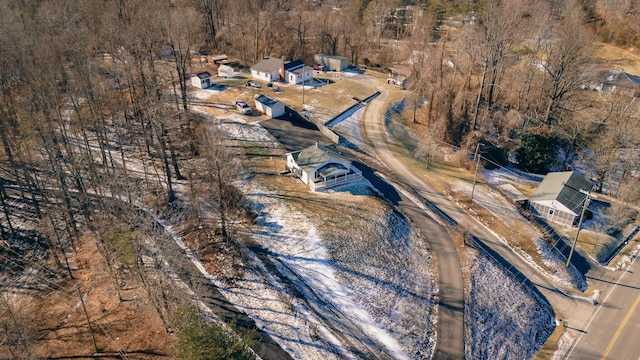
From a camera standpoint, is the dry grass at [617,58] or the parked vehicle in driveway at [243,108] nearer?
the parked vehicle in driveway at [243,108]

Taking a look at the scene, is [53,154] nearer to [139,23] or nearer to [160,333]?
[160,333]

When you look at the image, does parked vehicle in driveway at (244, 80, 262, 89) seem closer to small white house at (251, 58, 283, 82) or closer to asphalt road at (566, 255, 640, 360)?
small white house at (251, 58, 283, 82)

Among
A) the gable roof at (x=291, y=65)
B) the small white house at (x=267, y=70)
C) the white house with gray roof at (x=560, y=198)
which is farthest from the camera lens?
the small white house at (x=267, y=70)

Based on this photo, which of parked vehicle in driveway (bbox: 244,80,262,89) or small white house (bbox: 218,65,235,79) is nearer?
parked vehicle in driveway (bbox: 244,80,262,89)

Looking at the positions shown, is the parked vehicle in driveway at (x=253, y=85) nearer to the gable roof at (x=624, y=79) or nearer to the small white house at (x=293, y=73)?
the small white house at (x=293, y=73)

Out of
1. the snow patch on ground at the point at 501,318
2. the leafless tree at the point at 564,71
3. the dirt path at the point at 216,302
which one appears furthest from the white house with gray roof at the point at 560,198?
the dirt path at the point at 216,302

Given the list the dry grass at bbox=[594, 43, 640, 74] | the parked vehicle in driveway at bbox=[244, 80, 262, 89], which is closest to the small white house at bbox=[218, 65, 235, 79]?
the parked vehicle in driveway at bbox=[244, 80, 262, 89]

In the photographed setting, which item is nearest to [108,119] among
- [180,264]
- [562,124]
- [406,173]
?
[180,264]
